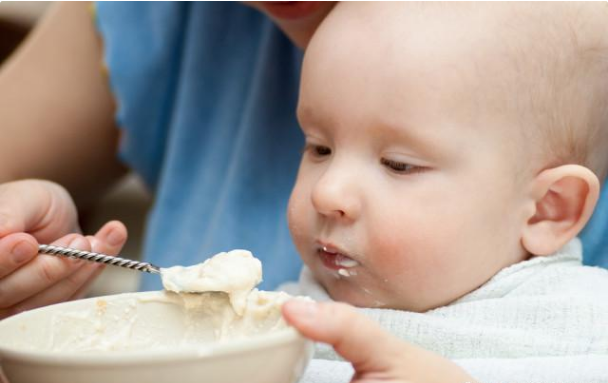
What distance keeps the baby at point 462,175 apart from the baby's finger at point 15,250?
0.32 metres

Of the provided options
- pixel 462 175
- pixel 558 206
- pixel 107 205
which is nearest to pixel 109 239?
pixel 462 175

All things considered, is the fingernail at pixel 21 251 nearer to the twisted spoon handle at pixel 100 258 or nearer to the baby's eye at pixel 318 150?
the twisted spoon handle at pixel 100 258

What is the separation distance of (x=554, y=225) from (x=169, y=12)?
31.0 inches

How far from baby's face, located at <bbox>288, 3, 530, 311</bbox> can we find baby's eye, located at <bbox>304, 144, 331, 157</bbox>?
40 millimetres

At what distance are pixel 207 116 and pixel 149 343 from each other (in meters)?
0.71

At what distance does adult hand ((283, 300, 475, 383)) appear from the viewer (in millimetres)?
629

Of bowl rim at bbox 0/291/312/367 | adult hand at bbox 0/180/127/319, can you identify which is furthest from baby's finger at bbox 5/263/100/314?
bowl rim at bbox 0/291/312/367

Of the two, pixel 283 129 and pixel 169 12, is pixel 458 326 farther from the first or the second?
pixel 169 12

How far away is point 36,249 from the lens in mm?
909

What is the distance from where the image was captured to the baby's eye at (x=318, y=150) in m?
1.00

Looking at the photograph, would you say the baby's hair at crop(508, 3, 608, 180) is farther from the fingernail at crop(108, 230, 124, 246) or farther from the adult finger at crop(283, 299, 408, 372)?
the fingernail at crop(108, 230, 124, 246)

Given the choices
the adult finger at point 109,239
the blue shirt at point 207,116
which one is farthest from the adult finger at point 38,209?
the blue shirt at point 207,116

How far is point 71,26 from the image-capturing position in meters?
1.42

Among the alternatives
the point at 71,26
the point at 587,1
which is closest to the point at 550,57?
the point at 587,1
